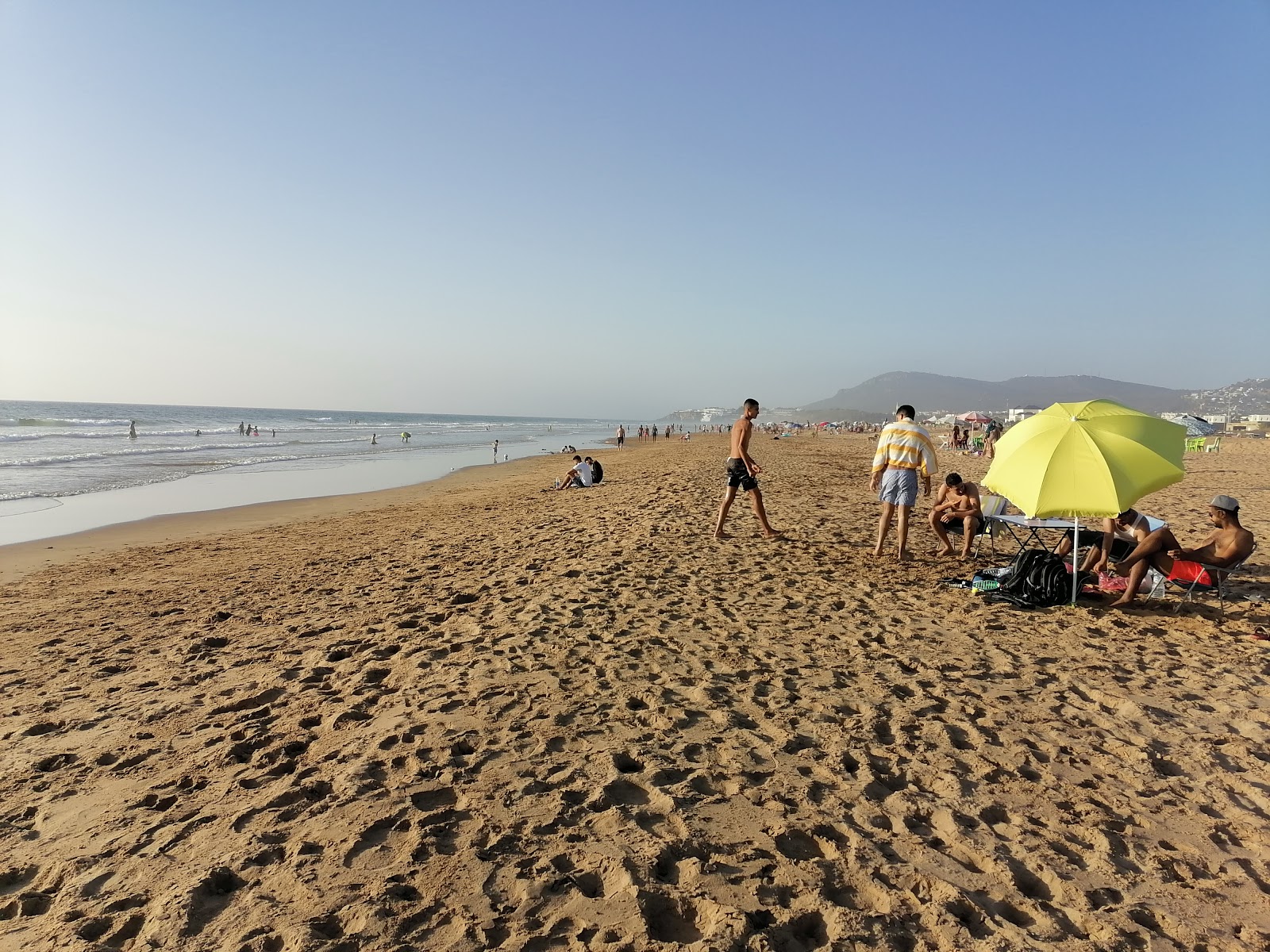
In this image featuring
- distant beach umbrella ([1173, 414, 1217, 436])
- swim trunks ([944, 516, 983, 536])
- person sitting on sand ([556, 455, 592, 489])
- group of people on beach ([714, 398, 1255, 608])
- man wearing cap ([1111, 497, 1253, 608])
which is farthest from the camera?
distant beach umbrella ([1173, 414, 1217, 436])

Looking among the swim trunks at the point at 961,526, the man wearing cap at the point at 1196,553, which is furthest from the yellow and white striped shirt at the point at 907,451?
the man wearing cap at the point at 1196,553

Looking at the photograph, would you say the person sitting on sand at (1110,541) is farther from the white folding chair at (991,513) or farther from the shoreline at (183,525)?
the shoreline at (183,525)

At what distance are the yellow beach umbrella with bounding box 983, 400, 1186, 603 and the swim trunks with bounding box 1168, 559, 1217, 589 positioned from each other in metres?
1.21

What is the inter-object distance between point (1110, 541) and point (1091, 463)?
1.78 metres

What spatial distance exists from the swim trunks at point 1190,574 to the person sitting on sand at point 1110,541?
1.36ft

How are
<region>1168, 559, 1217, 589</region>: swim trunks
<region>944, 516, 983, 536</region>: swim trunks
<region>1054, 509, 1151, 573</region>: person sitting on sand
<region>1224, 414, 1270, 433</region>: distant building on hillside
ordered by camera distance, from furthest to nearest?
<region>1224, 414, 1270, 433</region>: distant building on hillside, <region>944, 516, 983, 536</region>: swim trunks, <region>1054, 509, 1151, 573</region>: person sitting on sand, <region>1168, 559, 1217, 589</region>: swim trunks

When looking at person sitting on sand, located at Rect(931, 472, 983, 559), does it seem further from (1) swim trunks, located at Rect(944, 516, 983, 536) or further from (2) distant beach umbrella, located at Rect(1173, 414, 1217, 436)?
(2) distant beach umbrella, located at Rect(1173, 414, 1217, 436)

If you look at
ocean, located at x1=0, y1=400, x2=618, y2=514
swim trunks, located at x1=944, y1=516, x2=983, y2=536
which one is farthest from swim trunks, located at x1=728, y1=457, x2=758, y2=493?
ocean, located at x1=0, y1=400, x2=618, y2=514

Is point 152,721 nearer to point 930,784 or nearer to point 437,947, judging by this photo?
point 437,947

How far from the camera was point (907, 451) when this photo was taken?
23.1 feet

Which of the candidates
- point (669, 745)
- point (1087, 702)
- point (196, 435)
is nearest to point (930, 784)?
point (669, 745)

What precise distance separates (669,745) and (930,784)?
126cm

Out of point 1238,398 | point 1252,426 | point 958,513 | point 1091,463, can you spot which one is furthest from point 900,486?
point 1238,398

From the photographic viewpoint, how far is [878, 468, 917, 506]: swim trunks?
7078 mm
